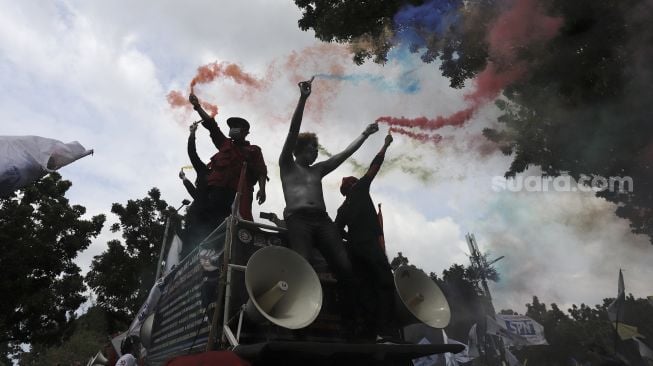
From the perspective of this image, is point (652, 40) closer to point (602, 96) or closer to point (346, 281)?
point (602, 96)

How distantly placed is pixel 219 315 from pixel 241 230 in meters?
1.09

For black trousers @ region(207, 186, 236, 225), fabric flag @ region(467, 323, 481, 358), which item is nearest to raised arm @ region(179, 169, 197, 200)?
black trousers @ region(207, 186, 236, 225)

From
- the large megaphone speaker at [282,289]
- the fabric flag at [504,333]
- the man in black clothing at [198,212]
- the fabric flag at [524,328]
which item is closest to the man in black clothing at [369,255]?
the large megaphone speaker at [282,289]

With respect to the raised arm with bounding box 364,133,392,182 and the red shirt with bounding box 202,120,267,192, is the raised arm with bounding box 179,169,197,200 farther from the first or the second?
the raised arm with bounding box 364,133,392,182

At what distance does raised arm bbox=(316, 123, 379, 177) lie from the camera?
624 centimetres

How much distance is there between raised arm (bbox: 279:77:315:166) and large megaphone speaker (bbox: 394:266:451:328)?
221 centimetres

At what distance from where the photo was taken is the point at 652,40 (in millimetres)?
7215

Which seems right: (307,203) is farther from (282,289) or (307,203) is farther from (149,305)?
(149,305)

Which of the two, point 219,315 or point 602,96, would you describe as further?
point 602,96

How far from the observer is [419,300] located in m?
5.51

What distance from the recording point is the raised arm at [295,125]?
525cm

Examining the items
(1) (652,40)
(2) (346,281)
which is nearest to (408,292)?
(2) (346,281)

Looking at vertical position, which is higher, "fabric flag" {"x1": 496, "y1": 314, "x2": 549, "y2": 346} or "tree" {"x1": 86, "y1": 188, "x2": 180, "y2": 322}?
"tree" {"x1": 86, "y1": 188, "x2": 180, "y2": 322}

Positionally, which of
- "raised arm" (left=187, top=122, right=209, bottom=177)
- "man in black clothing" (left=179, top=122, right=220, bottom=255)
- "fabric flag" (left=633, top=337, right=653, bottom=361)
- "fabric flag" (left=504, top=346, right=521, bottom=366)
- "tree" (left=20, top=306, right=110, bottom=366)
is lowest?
"tree" (left=20, top=306, right=110, bottom=366)
